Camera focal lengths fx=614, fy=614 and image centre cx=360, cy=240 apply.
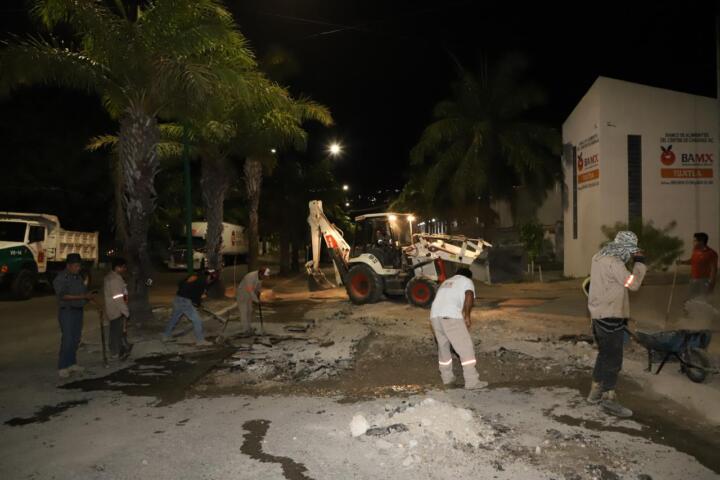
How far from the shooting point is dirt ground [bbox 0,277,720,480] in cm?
502

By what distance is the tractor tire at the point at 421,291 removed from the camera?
15539mm

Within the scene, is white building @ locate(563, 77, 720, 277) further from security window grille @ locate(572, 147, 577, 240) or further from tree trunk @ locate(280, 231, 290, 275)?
tree trunk @ locate(280, 231, 290, 275)

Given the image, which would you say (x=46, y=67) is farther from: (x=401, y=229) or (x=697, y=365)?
(x=697, y=365)

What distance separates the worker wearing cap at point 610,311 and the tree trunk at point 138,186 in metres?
9.71

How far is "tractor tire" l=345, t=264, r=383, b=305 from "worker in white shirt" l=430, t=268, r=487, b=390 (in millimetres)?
9335

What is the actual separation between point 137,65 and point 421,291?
840 centimetres

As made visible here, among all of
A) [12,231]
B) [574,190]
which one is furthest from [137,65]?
[574,190]

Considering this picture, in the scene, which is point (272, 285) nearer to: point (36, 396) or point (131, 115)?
point (131, 115)

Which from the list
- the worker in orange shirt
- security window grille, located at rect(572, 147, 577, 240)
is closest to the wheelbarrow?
the worker in orange shirt

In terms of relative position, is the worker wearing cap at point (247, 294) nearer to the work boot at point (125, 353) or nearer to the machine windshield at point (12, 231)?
the work boot at point (125, 353)

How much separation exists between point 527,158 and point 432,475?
24.4 m

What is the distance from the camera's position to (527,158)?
1083 inches

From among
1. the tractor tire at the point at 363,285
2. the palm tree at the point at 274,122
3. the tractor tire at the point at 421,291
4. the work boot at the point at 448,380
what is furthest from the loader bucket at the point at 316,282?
the work boot at the point at 448,380

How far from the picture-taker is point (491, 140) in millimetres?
29250
